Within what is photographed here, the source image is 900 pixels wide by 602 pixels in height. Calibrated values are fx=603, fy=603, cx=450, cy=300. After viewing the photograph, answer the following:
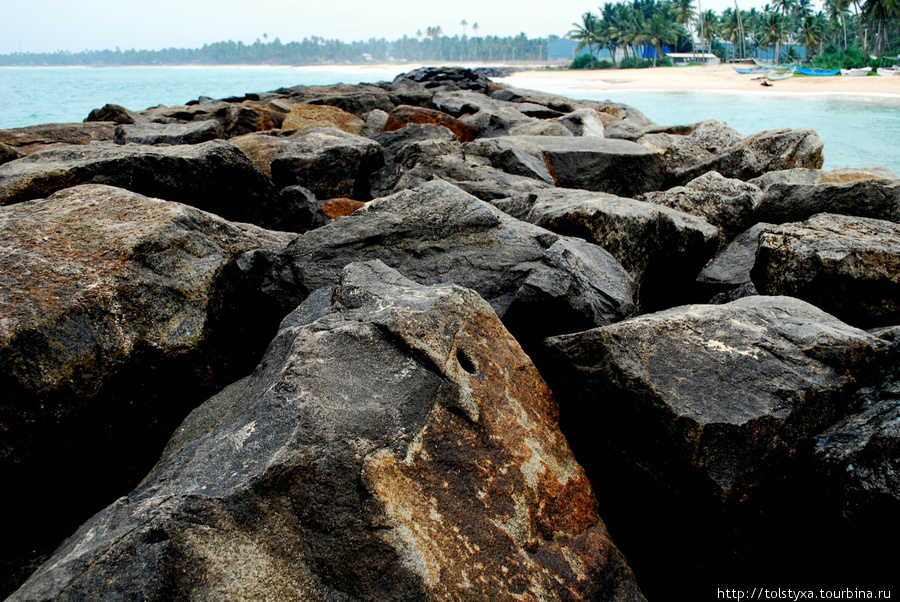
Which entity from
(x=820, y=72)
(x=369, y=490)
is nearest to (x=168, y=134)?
(x=369, y=490)

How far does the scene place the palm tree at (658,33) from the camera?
62.5 meters

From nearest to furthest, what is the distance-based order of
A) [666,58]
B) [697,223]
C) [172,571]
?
[172,571]
[697,223]
[666,58]

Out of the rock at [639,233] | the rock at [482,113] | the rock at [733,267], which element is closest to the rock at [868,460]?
the rock at [639,233]

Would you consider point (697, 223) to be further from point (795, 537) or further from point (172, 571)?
point (172, 571)

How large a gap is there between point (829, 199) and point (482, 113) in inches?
227

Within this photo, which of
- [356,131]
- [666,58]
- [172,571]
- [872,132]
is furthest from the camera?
[666,58]

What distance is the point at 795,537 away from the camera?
5.90 feet

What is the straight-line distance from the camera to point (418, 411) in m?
1.67

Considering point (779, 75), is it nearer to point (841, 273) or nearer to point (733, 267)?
point (733, 267)

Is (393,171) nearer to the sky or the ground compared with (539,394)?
nearer to the sky

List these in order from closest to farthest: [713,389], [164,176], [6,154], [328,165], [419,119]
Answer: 1. [713,389]
2. [164,176]
3. [6,154]
4. [328,165]
5. [419,119]

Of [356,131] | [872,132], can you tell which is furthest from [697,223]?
Answer: [872,132]

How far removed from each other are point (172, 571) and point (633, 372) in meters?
1.35

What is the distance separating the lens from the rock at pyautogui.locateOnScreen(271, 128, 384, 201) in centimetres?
510
